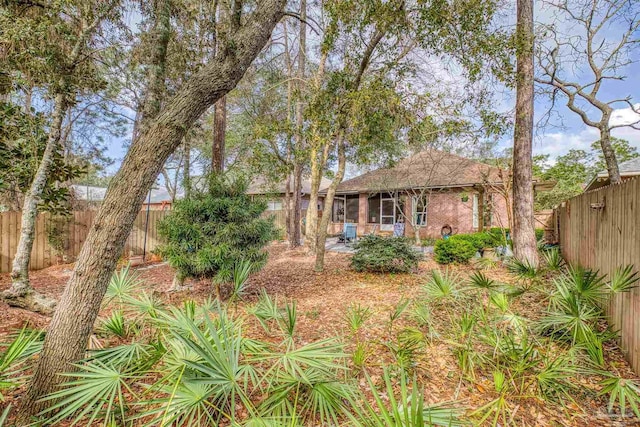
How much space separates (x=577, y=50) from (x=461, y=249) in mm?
7398

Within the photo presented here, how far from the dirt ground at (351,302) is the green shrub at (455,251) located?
1.64 feet

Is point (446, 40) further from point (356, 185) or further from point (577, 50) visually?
point (356, 185)

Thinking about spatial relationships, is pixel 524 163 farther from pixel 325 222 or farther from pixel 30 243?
pixel 30 243

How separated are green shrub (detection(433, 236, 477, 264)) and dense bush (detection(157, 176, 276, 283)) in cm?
541

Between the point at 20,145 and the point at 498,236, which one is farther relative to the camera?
the point at 498,236

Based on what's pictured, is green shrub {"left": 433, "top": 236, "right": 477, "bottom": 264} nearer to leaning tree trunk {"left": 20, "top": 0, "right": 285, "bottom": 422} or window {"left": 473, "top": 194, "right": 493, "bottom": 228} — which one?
window {"left": 473, "top": 194, "right": 493, "bottom": 228}

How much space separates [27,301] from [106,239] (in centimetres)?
352

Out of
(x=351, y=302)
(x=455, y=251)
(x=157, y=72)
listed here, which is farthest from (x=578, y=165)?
(x=157, y=72)

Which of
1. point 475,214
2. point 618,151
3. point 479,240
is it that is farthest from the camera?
point 618,151

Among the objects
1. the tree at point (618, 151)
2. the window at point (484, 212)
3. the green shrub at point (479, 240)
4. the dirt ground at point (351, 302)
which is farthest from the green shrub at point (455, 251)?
the tree at point (618, 151)

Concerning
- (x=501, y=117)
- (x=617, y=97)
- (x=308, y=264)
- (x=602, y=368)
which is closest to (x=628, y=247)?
(x=602, y=368)

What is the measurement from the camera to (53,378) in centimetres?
236

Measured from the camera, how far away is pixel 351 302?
5.64 m

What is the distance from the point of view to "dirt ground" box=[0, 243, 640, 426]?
2.89 metres
